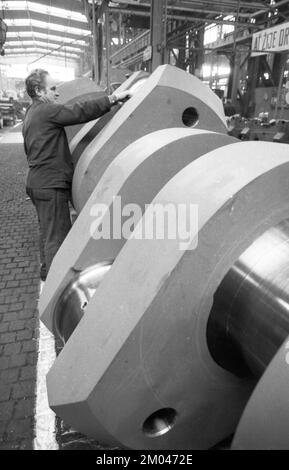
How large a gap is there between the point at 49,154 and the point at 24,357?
4.18ft

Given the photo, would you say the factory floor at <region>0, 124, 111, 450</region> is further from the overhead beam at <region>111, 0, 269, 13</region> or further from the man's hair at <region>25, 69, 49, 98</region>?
the overhead beam at <region>111, 0, 269, 13</region>

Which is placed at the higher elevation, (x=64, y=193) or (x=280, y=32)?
(x=280, y=32)

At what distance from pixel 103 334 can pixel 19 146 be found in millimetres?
A: 10281

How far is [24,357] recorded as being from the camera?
188 cm

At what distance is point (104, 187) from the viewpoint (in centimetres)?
141

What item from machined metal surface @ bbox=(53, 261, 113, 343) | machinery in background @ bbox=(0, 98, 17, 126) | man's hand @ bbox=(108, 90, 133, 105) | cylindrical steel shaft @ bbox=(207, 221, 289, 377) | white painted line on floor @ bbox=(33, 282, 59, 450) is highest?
machinery in background @ bbox=(0, 98, 17, 126)

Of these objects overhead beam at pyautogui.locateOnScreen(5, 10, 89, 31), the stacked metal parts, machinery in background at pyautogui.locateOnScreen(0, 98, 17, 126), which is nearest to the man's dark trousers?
the stacked metal parts

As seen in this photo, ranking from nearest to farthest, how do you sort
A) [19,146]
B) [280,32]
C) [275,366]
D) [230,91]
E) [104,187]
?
[275,366]
[104,187]
[280,32]
[230,91]
[19,146]

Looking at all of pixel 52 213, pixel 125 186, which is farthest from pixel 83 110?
pixel 125 186

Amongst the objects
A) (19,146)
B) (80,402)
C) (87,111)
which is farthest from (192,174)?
(19,146)

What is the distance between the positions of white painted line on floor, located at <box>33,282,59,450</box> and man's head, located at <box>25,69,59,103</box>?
62.6 inches

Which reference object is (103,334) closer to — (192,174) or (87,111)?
(192,174)

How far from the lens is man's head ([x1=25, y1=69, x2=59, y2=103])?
223 cm

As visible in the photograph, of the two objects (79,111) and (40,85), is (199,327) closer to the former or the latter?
(79,111)
